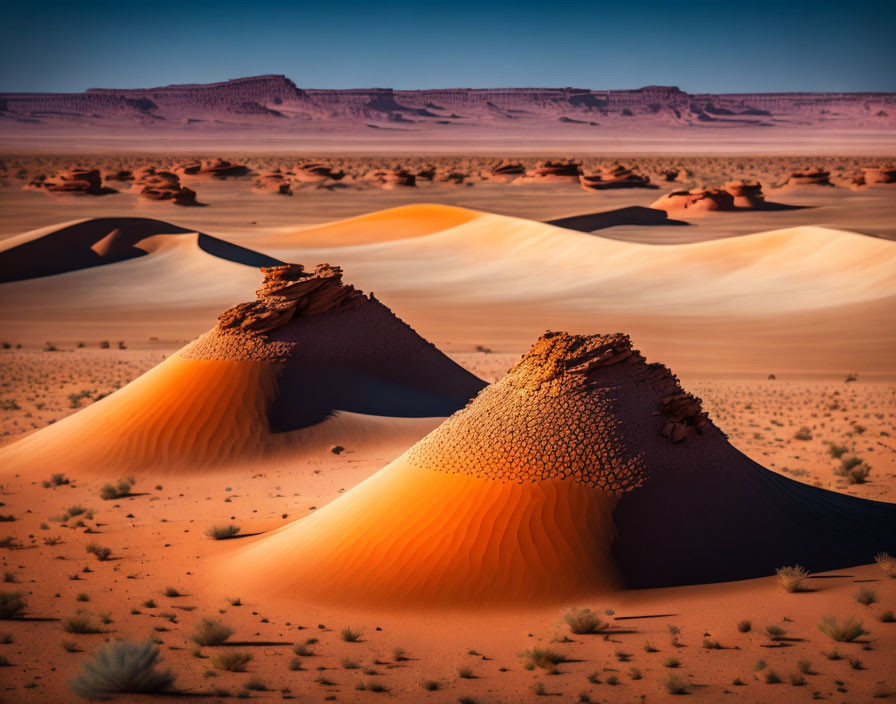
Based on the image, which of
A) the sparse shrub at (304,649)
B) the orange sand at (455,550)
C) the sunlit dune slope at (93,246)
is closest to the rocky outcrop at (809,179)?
the sunlit dune slope at (93,246)

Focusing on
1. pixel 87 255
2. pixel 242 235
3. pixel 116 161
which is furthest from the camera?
pixel 116 161

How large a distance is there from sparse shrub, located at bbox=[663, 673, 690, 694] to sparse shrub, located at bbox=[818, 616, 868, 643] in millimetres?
1571

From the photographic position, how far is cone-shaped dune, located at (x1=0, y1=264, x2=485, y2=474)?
17.4m

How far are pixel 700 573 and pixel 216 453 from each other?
9.27m

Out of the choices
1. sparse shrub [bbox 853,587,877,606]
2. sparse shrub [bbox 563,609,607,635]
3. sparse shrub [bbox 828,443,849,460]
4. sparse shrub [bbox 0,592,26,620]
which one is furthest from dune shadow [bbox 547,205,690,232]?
sparse shrub [bbox 563,609,607,635]

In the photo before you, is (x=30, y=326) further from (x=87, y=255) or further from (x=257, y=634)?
(x=257, y=634)

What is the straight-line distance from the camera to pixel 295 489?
15.8m

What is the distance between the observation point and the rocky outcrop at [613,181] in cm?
7962

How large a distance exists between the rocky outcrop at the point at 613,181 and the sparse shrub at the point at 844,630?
234 feet

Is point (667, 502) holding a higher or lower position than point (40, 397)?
higher

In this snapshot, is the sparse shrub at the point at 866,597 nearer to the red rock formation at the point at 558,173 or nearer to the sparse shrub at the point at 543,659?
the sparse shrub at the point at 543,659

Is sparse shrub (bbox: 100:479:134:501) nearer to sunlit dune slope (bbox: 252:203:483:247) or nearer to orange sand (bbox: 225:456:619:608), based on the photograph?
orange sand (bbox: 225:456:619:608)

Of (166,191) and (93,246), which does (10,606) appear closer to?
(93,246)

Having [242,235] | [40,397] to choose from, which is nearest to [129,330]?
[40,397]
